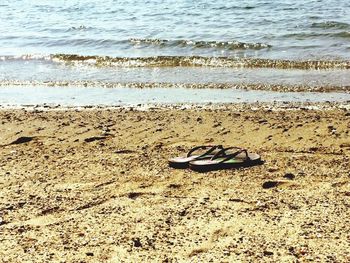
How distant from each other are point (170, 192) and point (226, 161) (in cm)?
103

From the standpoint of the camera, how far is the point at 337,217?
14.2ft

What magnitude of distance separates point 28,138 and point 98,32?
35.9ft

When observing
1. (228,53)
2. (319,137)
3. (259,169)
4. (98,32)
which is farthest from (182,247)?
(98,32)

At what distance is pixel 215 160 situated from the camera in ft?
19.5

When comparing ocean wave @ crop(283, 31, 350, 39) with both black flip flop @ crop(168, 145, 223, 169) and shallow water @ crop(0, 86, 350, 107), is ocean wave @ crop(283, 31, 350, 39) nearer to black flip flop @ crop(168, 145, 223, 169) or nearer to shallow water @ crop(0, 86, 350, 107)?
shallow water @ crop(0, 86, 350, 107)

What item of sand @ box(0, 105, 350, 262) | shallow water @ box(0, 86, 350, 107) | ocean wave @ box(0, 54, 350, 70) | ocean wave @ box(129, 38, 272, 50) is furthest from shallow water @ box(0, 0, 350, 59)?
sand @ box(0, 105, 350, 262)

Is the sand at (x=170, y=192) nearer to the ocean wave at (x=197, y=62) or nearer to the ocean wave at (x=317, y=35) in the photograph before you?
the ocean wave at (x=197, y=62)

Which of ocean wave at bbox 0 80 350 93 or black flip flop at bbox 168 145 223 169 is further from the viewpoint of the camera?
ocean wave at bbox 0 80 350 93

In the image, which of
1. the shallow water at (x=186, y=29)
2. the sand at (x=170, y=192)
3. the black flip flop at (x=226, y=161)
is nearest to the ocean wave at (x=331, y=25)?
the shallow water at (x=186, y=29)

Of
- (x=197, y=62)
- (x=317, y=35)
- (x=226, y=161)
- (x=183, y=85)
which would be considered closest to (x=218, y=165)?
(x=226, y=161)

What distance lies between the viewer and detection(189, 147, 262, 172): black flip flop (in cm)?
578

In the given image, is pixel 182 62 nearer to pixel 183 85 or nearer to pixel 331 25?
pixel 183 85

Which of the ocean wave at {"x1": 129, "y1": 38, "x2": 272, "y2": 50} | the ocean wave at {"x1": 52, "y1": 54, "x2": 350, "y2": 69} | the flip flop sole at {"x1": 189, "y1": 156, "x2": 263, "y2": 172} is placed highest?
the flip flop sole at {"x1": 189, "y1": 156, "x2": 263, "y2": 172}

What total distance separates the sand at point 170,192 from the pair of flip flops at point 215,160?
0.34 ft
